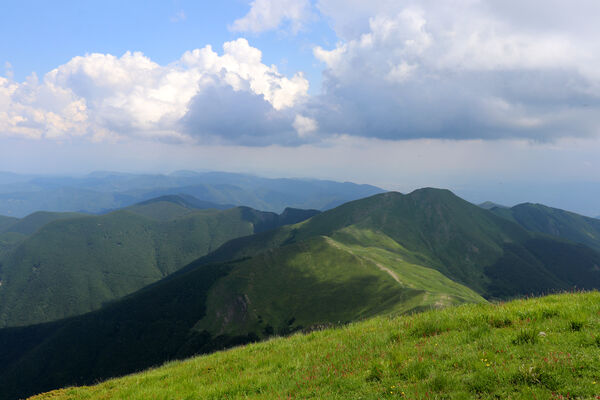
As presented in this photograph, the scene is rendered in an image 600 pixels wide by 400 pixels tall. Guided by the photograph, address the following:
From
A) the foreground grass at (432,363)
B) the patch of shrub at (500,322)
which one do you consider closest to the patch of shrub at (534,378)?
the foreground grass at (432,363)

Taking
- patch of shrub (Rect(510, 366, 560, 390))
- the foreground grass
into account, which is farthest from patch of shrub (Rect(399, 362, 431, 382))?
patch of shrub (Rect(510, 366, 560, 390))

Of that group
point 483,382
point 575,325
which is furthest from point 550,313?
point 483,382

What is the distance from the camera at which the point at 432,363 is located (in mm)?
9961

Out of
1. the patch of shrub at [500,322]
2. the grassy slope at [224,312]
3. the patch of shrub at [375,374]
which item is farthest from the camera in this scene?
the grassy slope at [224,312]

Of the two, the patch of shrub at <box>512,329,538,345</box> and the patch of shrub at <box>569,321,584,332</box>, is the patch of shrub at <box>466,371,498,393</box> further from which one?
the patch of shrub at <box>569,321,584,332</box>

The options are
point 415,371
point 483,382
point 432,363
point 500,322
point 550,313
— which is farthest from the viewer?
point 500,322

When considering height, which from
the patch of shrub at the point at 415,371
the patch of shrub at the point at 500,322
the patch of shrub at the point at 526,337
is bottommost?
the patch of shrub at the point at 415,371

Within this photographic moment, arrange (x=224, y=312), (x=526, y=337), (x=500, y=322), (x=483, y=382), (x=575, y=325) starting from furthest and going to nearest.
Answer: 1. (x=224, y=312)
2. (x=500, y=322)
3. (x=575, y=325)
4. (x=526, y=337)
5. (x=483, y=382)

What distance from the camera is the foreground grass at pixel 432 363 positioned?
8203 millimetres

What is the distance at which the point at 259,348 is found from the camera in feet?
55.3

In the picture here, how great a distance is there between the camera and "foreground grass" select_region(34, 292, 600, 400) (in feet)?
26.9

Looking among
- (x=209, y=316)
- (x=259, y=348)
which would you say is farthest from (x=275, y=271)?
(x=259, y=348)

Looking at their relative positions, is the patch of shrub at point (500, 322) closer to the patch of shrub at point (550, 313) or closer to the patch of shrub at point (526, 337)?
the patch of shrub at point (550, 313)

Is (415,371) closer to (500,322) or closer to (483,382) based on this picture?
(483,382)
